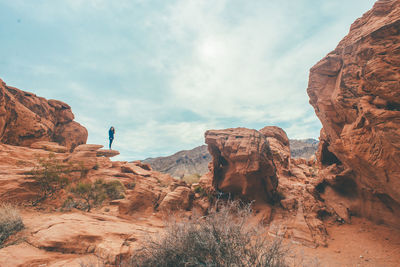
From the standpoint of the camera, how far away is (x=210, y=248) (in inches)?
146

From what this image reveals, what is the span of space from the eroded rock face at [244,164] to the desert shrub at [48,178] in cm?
944

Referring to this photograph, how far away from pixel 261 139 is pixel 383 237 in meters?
6.92

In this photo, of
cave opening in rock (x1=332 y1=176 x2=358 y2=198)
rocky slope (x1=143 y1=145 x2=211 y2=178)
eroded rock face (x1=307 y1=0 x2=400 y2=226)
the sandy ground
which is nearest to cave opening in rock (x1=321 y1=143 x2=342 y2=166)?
cave opening in rock (x1=332 y1=176 x2=358 y2=198)

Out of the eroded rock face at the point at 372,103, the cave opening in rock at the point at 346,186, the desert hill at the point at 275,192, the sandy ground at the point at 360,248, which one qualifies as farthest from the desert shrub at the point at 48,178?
the cave opening in rock at the point at 346,186

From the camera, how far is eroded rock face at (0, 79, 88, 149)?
1520cm

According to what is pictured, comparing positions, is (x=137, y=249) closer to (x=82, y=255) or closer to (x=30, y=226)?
(x=82, y=255)

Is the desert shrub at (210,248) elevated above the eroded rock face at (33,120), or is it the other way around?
the eroded rock face at (33,120)

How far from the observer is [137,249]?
4.26 metres

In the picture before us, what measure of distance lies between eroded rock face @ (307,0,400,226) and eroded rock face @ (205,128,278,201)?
403 cm

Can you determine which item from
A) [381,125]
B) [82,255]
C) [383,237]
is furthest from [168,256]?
[383,237]

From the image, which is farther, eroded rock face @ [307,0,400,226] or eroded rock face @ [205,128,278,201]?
eroded rock face @ [205,128,278,201]

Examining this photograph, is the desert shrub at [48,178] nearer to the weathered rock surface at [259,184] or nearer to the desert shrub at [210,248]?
the desert shrub at [210,248]

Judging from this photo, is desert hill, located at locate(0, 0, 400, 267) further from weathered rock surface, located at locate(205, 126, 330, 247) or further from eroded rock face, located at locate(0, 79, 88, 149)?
eroded rock face, located at locate(0, 79, 88, 149)

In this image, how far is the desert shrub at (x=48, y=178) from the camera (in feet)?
29.6
